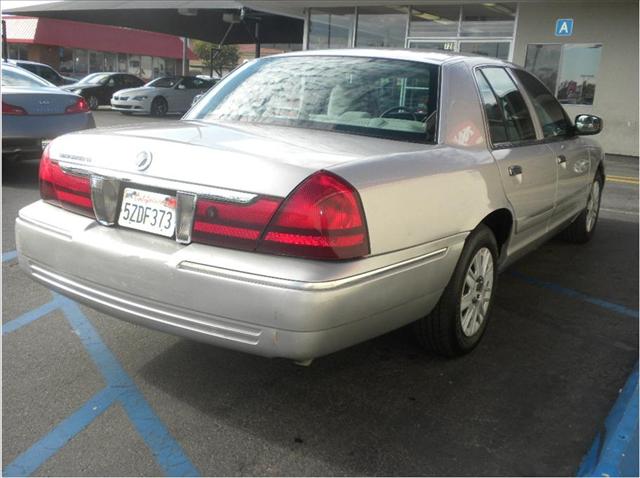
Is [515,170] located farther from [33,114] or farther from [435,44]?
[435,44]

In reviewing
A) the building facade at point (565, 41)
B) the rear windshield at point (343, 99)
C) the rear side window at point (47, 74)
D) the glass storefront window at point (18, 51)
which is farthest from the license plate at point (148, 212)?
the glass storefront window at point (18, 51)

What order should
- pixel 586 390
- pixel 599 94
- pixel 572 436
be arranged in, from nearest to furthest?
pixel 572 436, pixel 586 390, pixel 599 94

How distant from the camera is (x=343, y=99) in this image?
11.2 ft

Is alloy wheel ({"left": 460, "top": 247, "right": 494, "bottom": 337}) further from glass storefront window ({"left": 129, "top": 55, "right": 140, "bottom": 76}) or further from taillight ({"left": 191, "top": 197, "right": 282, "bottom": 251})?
glass storefront window ({"left": 129, "top": 55, "right": 140, "bottom": 76})

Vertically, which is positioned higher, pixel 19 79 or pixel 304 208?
pixel 19 79

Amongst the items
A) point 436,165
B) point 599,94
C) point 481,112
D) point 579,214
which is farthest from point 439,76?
point 599,94

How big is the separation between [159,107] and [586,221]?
17.1 metres

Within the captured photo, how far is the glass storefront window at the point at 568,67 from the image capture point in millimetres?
14953

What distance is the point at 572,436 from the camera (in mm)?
2701

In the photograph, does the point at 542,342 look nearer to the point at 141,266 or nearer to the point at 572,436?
the point at 572,436

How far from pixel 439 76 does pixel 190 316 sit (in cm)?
187

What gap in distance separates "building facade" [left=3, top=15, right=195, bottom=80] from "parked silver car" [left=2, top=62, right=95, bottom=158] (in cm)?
3147

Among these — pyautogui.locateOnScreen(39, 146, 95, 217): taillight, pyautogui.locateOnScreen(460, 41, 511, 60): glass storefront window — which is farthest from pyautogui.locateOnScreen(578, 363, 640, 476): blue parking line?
pyautogui.locateOnScreen(460, 41, 511, 60): glass storefront window

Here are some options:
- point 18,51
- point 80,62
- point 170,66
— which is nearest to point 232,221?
point 80,62
